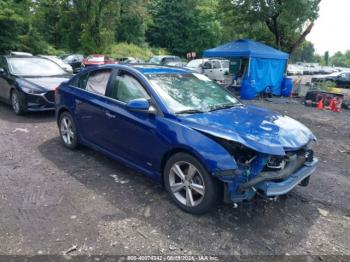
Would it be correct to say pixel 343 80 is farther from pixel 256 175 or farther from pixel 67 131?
pixel 256 175

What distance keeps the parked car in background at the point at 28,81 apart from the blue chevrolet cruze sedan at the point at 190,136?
3057mm

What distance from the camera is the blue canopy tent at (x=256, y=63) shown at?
1405cm

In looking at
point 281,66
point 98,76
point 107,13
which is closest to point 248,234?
point 98,76

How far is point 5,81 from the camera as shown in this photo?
8.35 meters

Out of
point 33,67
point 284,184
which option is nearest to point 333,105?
point 284,184

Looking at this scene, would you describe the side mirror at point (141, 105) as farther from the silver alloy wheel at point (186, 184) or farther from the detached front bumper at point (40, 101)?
the detached front bumper at point (40, 101)

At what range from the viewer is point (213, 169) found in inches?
127

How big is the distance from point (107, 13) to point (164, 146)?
33.9 m

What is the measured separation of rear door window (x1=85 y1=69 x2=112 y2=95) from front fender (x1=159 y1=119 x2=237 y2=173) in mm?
1612

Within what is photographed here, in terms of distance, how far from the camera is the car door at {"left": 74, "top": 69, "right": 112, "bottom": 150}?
15.2 feet

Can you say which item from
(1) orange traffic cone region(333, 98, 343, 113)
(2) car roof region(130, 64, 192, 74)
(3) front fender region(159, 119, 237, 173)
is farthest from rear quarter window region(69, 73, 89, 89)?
(1) orange traffic cone region(333, 98, 343, 113)

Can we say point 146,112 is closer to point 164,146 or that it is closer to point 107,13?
point 164,146

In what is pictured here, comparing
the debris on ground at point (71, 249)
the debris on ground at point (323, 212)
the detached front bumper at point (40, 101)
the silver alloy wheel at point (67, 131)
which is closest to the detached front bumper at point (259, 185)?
the debris on ground at point (323, 212)

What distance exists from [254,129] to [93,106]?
2.46 metres
